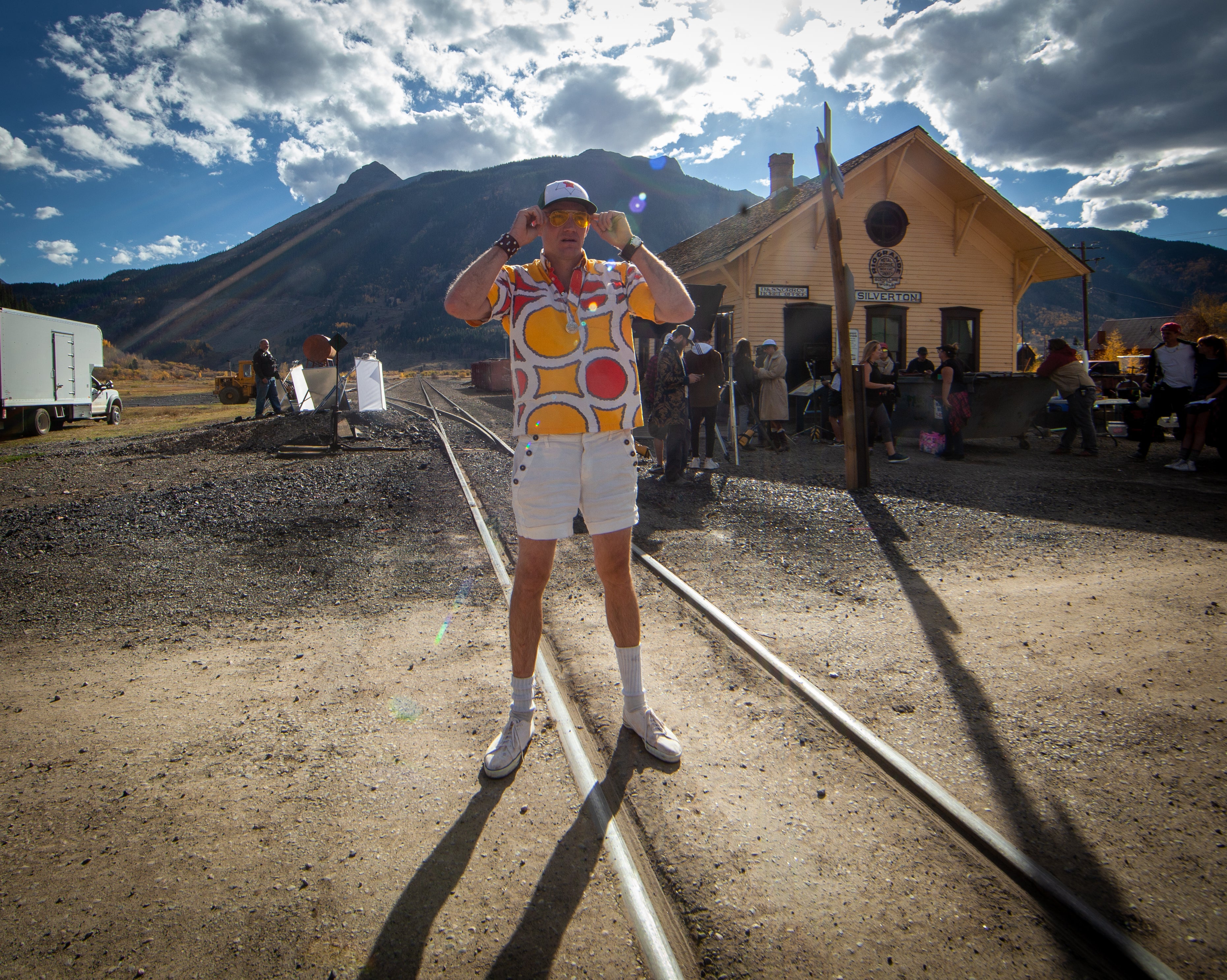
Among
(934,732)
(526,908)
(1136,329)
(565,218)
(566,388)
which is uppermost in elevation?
(1136,329)

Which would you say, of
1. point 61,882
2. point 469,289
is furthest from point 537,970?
point 469,289

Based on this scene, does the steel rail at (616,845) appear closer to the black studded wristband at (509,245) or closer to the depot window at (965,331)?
the black studded wristband at (509,245)

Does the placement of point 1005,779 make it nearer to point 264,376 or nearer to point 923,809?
point 923,809

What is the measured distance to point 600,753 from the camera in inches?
106

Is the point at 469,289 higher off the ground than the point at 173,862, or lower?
higher

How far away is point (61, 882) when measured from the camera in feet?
6.51

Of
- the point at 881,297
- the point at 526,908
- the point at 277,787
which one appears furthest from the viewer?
the point at 881,297

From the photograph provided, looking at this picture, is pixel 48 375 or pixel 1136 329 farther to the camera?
pixel 1136 329

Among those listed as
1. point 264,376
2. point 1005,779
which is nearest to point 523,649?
point 1005,779

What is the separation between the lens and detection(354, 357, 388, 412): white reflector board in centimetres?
1856

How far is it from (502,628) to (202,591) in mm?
2490

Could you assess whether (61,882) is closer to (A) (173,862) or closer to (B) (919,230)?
(A) (173,862)

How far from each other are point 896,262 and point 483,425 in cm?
1269

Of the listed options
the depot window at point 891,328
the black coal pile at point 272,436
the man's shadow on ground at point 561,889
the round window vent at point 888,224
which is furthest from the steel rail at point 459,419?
the round window vent at point 888,224
